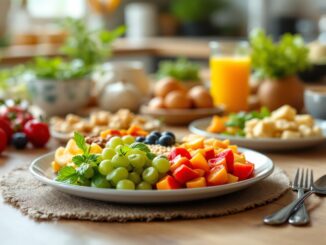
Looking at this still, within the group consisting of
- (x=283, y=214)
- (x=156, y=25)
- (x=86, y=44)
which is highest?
(x=86, y=44)

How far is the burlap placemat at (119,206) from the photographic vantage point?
0.94m

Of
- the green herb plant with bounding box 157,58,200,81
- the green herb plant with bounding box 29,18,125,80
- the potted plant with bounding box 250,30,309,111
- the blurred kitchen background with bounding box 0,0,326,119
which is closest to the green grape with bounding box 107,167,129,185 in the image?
the potted plant with bounding box 250,30,309,111

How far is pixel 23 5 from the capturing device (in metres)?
4.76

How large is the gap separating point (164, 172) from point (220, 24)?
4.74 m

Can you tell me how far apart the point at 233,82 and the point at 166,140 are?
0.83 m

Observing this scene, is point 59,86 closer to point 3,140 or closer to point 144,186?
point 3,140

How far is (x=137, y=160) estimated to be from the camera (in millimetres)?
961

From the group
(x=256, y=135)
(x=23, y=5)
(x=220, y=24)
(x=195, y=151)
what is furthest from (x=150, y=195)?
(x=220, y=24)

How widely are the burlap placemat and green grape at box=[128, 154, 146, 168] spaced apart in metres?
0.08

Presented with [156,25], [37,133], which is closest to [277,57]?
[37,133]

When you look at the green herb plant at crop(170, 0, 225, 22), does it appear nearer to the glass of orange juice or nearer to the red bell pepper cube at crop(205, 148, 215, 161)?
the glass of orange juice

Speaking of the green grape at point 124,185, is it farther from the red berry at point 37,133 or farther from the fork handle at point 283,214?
the red berry at point 37,133

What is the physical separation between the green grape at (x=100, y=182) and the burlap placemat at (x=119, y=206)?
4cm

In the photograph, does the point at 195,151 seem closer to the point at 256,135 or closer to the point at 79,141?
the point at 79,141
